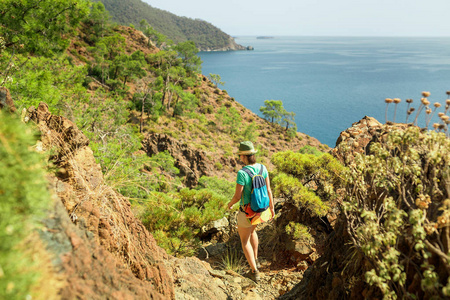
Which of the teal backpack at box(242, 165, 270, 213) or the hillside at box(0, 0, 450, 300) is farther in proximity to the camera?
the teal backpack at box(242, 165, 270, 213)

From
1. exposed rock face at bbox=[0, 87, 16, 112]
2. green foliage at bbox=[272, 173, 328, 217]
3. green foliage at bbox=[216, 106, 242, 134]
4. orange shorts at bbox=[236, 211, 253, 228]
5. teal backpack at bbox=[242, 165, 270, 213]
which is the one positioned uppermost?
exposed rock face at bbox=[0, 87, 16, 112]

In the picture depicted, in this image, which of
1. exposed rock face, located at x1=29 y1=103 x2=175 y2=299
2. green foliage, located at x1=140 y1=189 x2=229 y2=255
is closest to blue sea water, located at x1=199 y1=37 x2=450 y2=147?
green foliage, located at x1=140 y1=189 x2=229 y2=255

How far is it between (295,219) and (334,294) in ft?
9.32

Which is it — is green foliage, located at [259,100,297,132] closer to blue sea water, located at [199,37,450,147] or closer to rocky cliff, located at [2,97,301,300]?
blue sea water, located at [199,37,450,147]

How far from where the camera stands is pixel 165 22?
170375 millimetres

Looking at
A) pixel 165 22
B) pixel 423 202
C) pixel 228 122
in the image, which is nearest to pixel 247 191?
pixel 423 202

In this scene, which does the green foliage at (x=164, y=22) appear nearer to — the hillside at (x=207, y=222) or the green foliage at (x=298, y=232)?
the hillside at (x=207, y=222)

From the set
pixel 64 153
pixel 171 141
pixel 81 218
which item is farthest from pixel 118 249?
pixel 171 141

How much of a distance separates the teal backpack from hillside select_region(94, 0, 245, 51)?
140m

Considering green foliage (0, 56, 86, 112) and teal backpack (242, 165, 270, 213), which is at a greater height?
green foliage (0, 56, 86, 112)

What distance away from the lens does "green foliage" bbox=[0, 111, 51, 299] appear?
1114mm

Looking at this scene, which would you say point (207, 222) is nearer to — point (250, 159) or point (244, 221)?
point (244, 221)

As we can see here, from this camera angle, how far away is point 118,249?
2721mm

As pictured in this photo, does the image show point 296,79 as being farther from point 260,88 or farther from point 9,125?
point 9,125
